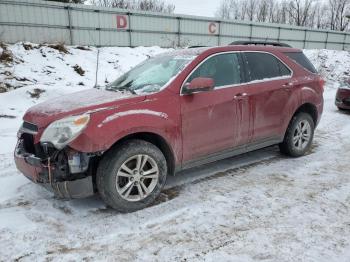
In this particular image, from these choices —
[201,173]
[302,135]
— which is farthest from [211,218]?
[302,135]

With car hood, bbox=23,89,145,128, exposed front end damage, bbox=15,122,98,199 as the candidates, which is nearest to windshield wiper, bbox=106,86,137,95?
car hood, bbox=23,89,145,128

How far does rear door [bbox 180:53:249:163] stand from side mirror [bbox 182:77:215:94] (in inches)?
2.8

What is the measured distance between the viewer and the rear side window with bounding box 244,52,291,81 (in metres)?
4.68

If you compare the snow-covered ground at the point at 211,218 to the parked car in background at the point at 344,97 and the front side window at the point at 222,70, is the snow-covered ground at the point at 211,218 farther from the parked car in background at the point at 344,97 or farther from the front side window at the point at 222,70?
the parked car in background at the point at 344,97

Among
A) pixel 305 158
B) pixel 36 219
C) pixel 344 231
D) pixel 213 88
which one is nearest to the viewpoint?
pixel 344 231

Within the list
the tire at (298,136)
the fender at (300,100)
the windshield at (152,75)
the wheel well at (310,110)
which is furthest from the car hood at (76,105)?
the wheel well at (310,110)

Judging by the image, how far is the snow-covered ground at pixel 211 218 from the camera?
2.89m

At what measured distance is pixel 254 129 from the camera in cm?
466

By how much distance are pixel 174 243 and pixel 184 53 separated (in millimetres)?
2548

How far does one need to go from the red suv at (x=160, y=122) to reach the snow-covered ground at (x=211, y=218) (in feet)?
1.10

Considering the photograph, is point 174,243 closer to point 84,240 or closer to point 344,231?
point 84,240

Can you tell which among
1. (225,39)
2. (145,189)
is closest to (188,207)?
(145,189)

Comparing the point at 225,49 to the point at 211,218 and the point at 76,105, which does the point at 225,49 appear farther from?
the point at 211,218

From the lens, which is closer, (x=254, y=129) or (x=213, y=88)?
(x=213, y=88)
